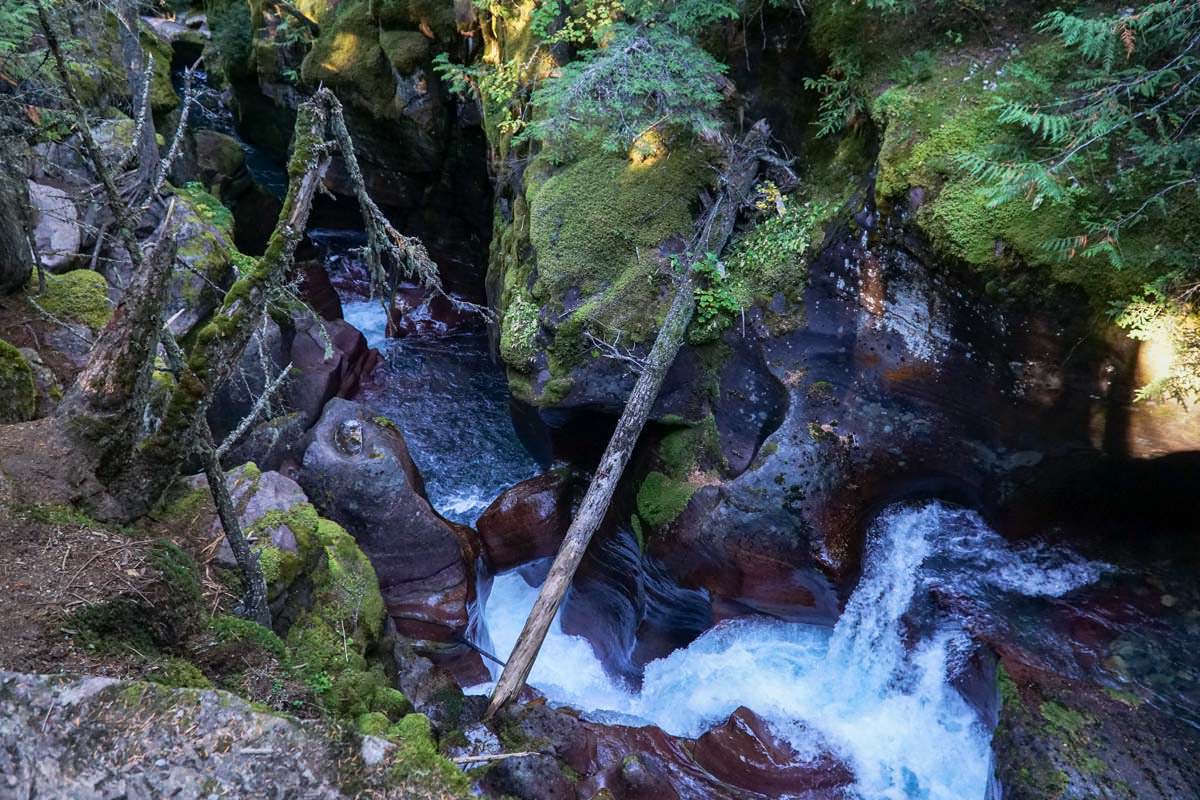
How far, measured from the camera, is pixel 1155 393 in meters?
6.09

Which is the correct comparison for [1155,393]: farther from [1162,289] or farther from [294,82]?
[294,82]

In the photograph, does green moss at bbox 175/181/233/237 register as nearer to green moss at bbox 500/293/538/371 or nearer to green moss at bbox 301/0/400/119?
green moss at bbox 301/0/400/119

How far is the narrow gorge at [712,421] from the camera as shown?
400cm

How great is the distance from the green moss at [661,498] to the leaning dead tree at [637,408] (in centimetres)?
58

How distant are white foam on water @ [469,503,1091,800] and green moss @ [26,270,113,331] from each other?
6.13 meters

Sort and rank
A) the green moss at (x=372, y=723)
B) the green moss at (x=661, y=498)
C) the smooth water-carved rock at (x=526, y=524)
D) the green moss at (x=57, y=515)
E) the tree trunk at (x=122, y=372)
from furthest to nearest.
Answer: the smooth water-carved rock at (x=526, y=524), the green moss at (x=661, y=498), the green moss at (x=372, y=723), the green moss at (x=57, y=515), the tree trunk at (x=122, y=372)

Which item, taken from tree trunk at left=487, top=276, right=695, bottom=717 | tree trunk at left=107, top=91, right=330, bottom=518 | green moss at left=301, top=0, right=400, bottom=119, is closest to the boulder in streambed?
tree trunk at left=107, top=91, right=330, bottom=518

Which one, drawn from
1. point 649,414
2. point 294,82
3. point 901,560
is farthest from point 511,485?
point 294,82

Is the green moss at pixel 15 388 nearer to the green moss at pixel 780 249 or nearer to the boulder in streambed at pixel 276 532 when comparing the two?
the boulder in streambed at pixel 276 532

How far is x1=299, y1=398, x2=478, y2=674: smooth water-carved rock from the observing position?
855 centimetres

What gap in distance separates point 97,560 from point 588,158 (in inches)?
306

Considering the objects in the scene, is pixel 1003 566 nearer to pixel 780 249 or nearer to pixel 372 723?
pixel 780 249

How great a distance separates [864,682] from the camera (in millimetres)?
7555

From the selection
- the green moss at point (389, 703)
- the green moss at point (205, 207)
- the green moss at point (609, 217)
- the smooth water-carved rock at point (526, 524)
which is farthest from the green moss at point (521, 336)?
the green moss at point (205, 207)
